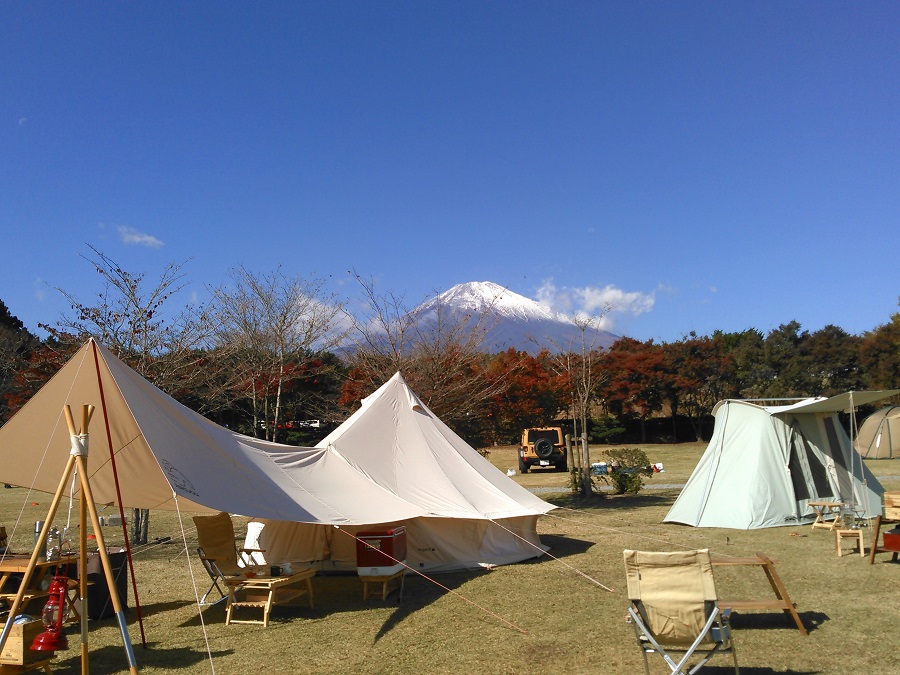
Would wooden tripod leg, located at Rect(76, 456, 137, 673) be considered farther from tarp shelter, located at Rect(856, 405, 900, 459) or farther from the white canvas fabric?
tarp shelter, located at Rect(856, 405, 900, 459)

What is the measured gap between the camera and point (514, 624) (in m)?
6.68

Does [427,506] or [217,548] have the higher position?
[427,506]

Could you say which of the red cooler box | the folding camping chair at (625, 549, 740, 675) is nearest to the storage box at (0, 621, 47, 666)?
the red cooler box

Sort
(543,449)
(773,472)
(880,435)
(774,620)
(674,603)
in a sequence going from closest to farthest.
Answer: (674,603)
(774,620)
(773,472)
(880,435)
(543,449)

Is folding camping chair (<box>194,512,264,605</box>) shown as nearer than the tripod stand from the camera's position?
No

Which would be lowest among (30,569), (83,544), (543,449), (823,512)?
(823,512)

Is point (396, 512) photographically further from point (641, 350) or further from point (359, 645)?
point (641, 350)

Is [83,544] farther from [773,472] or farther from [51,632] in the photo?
[773,472]

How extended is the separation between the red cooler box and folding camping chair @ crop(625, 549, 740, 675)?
3.49 meters

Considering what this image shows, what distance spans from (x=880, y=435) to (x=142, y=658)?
88.7 ft

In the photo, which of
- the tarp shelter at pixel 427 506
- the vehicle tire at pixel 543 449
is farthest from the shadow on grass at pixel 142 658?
the vehicle tire at pixel 543 449

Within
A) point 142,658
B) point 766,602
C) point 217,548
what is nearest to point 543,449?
point 217,548

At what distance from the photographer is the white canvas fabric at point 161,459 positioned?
620 cm

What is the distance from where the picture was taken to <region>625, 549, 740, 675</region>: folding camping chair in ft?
15.7
